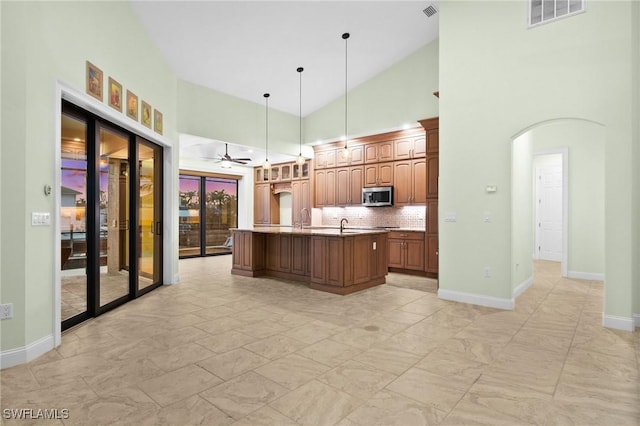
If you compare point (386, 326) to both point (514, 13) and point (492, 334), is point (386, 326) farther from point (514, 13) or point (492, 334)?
point (514, 13)

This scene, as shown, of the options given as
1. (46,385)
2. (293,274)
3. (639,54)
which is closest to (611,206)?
(639,54)

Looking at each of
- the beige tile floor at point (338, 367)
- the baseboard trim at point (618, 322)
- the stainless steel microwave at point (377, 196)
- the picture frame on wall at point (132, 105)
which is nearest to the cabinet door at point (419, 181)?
the stainless steel microwave at point (377, 196)

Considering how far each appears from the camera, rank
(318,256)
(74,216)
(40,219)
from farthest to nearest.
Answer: (318,256), (74,216), (40,219)

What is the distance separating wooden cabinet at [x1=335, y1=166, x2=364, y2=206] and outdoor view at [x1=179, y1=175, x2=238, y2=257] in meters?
4.13

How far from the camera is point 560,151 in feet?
21.9

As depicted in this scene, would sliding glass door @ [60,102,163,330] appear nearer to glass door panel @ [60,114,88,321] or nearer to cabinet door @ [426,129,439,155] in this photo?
glass door panel @ [60,114,88,321]

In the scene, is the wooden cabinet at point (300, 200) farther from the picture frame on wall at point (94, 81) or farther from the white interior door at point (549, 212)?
the white interior door at point (549, 212)

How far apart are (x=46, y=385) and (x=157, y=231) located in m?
3.48

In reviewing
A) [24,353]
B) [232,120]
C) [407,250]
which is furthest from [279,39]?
[24,353]

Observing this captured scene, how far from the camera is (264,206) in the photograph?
10.5 meters

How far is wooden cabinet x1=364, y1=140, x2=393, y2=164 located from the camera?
7501mm

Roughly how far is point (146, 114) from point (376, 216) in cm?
517

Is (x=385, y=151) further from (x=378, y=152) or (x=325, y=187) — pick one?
(x=325, y=187)

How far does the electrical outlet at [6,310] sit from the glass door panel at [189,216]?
23.1ft
